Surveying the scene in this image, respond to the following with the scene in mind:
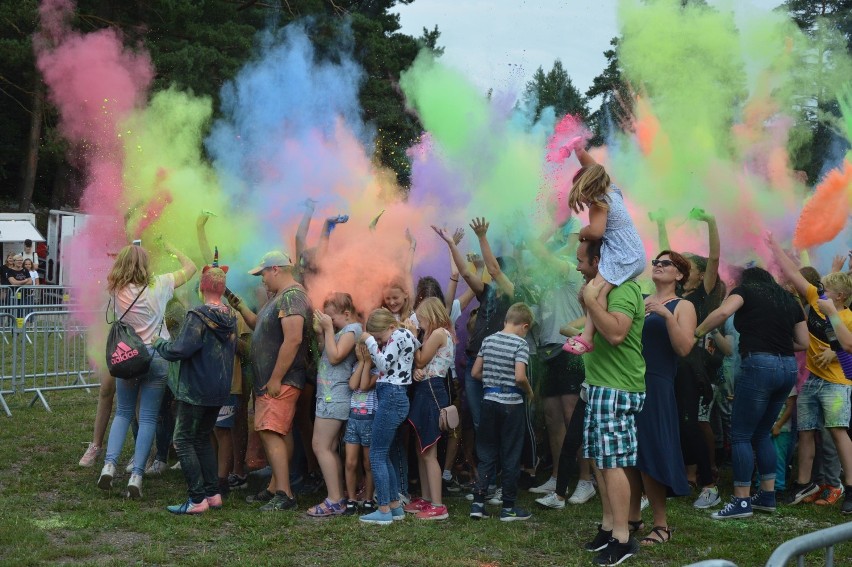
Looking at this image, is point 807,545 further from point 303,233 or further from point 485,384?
point 303,233

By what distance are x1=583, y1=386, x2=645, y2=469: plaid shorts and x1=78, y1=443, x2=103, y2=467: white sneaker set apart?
4.57m

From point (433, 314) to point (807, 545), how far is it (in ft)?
13.4

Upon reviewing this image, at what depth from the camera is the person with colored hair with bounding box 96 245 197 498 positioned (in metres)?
7.09

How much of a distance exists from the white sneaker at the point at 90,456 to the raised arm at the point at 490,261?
378 centimetres

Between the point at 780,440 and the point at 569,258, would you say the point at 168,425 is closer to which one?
the point at 569,258

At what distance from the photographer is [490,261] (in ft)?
23.5

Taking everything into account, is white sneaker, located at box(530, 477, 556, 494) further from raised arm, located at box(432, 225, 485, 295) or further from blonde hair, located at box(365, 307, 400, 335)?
blonde hair, located at box(365, 307, 400, 335)

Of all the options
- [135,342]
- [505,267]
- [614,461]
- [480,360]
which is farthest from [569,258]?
[135,342]

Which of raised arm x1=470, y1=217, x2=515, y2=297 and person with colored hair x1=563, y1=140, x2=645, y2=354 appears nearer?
person with colored hair x1=563, y1=140, x2=645, y2=354

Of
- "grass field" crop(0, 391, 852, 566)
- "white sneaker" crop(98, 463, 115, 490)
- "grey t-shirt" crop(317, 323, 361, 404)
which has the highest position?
"grey t-shirt" crop(317, 323, 361, 404)

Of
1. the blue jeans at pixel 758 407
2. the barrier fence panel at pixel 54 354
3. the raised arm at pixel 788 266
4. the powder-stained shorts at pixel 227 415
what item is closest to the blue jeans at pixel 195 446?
the powder-stained shorts at pixel 227 415

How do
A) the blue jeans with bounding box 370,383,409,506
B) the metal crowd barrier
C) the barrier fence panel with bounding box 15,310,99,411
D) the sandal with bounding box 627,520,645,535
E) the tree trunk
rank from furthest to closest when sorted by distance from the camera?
the tree trunk < the barrier fence panel with bounding box 15,310,99,411 < the metal crowd barrier < the blue jeans with bounding box 370,383,409,506 < the sandal with bounding box 627,520,645,535

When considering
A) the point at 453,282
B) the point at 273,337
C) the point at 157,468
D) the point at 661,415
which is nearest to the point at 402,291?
the point at 453,282

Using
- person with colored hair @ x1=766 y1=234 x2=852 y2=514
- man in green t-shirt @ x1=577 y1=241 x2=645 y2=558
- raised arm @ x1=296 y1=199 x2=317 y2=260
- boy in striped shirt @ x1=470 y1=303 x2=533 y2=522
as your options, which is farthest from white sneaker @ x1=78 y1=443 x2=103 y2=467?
person with colored hair @ x1=766 y1=234 x2=852 y2=514
